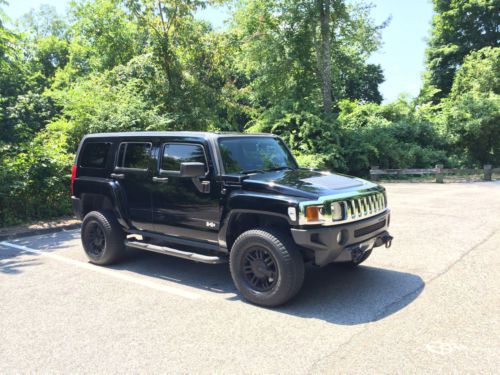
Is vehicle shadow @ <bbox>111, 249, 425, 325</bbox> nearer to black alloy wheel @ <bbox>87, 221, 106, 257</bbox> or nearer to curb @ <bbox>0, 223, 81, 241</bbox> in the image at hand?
black alloy wheel @ <bbox>87, 221, 106, 257</bbox>

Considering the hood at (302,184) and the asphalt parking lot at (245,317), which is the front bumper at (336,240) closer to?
the hood at (302,184)

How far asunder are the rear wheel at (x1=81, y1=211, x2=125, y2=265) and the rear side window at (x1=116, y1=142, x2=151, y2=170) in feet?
2.68

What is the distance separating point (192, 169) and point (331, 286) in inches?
87.3

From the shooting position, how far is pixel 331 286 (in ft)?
16.8

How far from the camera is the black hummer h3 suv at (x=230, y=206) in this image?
4.32 meters

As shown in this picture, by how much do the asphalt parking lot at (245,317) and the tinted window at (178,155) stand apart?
151cm

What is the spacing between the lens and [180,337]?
12.5 ft

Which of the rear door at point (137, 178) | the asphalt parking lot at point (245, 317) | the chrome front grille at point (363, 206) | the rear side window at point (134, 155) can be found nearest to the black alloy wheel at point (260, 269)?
the asphalt parking lot at point (245, 317)

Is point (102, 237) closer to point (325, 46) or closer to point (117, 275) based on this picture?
point (117, 275)

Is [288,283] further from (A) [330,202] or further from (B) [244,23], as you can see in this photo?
(B) [244,23]

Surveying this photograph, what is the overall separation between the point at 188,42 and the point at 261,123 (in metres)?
6.55

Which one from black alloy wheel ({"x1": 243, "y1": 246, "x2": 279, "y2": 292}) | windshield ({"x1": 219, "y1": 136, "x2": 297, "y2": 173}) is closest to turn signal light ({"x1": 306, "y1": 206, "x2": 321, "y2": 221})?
black alloy wheel ({"x1": 243, "y1": 246, "x2": 279, "y2": 292})

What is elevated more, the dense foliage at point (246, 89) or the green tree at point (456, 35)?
the green tree at point (456, 35)

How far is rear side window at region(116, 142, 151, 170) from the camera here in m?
5.72
